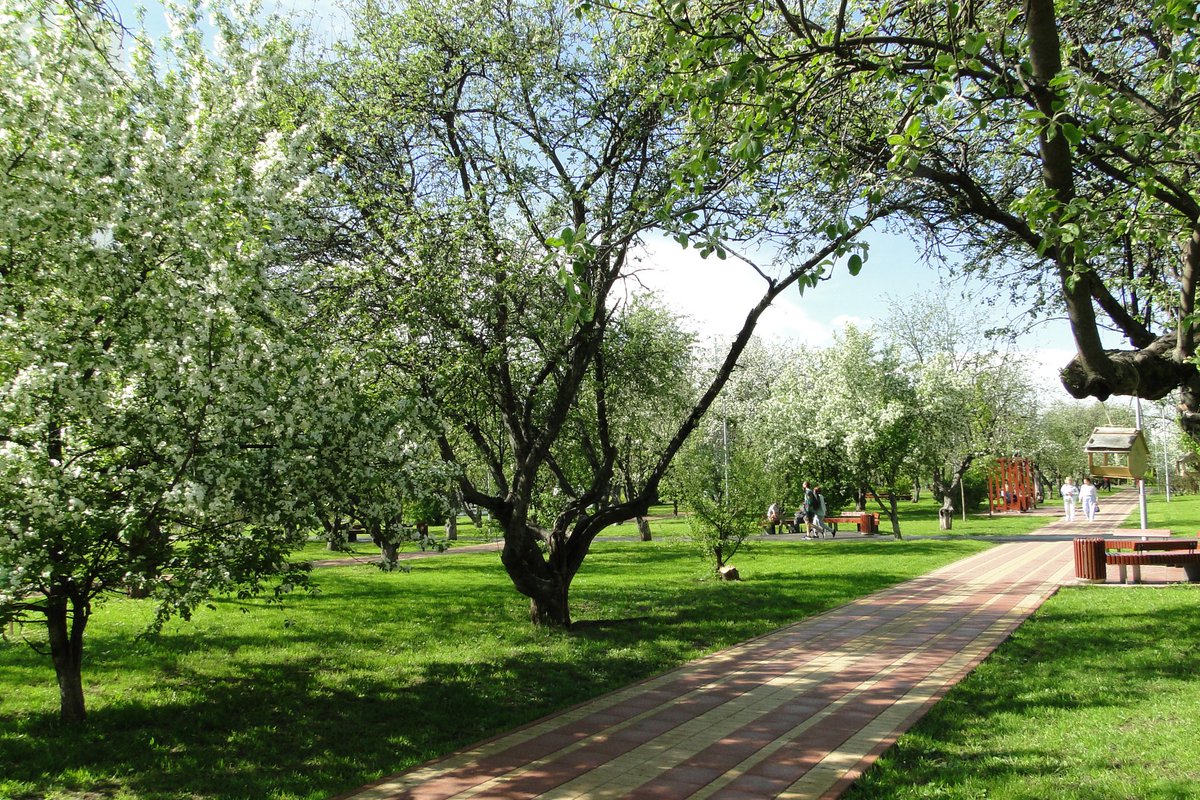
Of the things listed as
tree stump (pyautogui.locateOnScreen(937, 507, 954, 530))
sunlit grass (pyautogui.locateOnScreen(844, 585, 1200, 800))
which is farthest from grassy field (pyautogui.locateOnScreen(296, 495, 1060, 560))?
sunlit grass (pyautogui.locateOnScreen(844, 585, 1200, 800))

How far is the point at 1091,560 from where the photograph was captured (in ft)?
47.2

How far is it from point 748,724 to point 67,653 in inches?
217

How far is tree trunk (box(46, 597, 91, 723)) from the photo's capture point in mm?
6719

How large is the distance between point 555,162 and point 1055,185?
6.60 meters

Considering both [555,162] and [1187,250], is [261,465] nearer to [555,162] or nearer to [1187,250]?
[555,162]

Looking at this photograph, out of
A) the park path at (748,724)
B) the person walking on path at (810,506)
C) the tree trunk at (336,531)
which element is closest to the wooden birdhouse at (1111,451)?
the person walking on path at (810,506)

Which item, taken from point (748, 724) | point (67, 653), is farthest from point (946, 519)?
point (67, 653)

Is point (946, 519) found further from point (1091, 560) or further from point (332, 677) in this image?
point (332, 677)

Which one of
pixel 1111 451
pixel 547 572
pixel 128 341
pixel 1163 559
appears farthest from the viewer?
pixel 1111 451

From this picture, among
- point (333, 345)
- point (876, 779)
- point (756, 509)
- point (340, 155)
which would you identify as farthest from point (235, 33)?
point (756, 509)

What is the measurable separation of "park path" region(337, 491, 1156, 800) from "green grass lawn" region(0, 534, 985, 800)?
18.9 inches

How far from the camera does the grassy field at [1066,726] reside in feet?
16.7

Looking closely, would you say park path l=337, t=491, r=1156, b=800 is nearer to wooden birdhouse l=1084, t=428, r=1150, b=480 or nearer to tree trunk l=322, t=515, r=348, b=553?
tree trunk l=322, t=515, r=348, b=553

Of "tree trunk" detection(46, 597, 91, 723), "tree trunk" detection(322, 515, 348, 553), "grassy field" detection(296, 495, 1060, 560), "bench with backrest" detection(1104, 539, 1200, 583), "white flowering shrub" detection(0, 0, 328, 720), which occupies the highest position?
"white flowering shrub" detection(0, 0, 328, 720)
